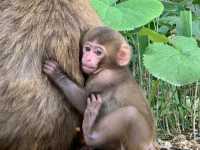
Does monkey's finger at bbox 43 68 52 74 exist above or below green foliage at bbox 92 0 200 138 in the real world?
above

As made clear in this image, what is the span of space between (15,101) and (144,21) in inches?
41.9

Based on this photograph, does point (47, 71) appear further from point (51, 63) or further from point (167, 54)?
point (167, 54)

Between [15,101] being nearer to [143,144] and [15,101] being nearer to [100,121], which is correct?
[100,121]

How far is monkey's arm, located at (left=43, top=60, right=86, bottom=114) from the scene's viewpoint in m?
2.50

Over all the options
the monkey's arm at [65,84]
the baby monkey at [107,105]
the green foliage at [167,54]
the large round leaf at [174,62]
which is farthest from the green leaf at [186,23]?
the monkey's arm at [65,84]

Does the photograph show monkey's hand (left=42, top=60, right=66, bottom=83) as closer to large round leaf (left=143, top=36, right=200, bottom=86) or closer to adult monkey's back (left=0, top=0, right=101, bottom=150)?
adult monkey's back (left=0, top=0, right=101, bottom=150)

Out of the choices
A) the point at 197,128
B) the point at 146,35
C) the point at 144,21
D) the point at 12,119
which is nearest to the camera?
the point at 12,119

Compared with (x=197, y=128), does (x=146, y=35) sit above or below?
above

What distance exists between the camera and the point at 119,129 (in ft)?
8.54

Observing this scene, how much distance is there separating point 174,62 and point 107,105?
849mm

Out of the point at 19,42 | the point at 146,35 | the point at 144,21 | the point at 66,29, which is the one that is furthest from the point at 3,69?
the point at 146,35

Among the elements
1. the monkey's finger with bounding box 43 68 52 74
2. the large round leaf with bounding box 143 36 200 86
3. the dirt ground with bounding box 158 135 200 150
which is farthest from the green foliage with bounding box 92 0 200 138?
the monkey's finger with bounding box 43 68 52 74

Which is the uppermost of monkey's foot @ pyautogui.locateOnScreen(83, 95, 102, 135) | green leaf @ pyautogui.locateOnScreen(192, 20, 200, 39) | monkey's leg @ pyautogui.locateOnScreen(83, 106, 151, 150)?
monkey's foot @ pyautogui.locateOnScreen(83, 95, 102, 135)

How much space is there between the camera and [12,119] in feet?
8.11
